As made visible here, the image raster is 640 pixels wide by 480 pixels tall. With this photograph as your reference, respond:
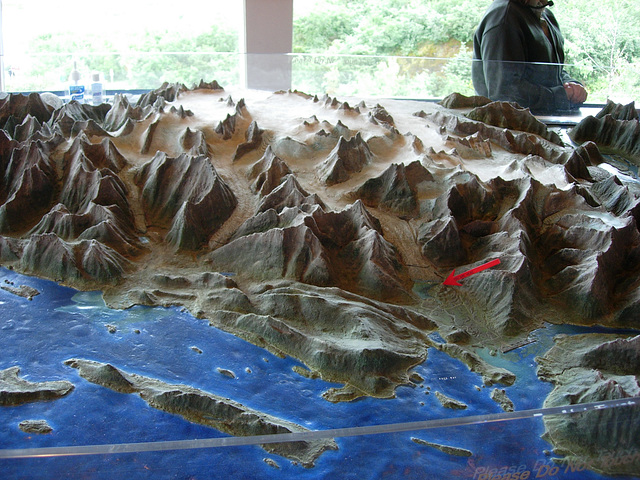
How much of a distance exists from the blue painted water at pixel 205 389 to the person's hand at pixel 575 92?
3.41 m

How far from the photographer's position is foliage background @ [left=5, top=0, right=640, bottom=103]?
18.1 feet

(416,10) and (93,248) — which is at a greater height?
(416,10)

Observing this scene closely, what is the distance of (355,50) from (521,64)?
6800mm

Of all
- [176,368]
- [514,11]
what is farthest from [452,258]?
[514,11]

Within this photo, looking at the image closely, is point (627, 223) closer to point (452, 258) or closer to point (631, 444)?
point (452, 258)

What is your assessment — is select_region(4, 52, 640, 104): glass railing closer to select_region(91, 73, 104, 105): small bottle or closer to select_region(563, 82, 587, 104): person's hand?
select_region(91, 73, 104, 105): small bottle

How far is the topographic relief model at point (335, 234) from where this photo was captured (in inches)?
100

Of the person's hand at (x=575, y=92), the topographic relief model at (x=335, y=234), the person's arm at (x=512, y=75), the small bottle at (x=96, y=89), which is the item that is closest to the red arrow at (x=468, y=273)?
the topographic relief model at (x=335, y=234)

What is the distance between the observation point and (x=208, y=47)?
10.2 m

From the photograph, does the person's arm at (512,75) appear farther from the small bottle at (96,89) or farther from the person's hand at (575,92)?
the small bottle at (96,89)

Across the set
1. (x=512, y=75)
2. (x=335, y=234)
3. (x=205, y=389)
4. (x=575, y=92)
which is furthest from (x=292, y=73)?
(x=205, y=389)

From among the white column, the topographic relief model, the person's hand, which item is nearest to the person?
the person's hand

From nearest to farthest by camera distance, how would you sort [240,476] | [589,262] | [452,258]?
[240,476]
[589,262]
[452,258]

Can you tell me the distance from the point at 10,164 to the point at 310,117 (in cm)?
186
